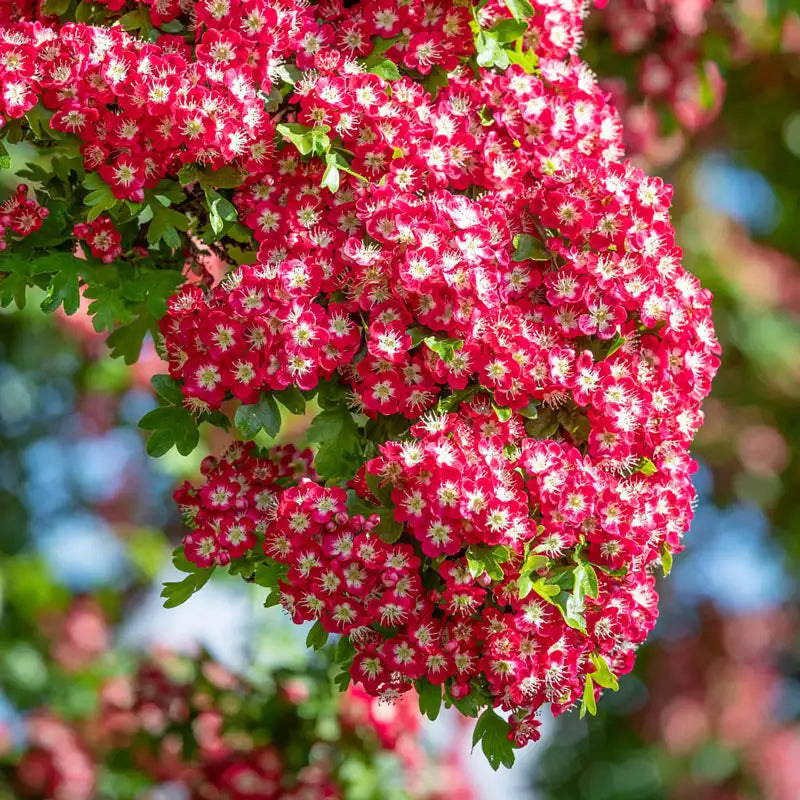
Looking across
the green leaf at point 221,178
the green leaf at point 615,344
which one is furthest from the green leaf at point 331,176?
the green leaf at point 615,344

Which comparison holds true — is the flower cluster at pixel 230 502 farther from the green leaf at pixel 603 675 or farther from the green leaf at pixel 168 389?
the green leaf at pixel 603 675

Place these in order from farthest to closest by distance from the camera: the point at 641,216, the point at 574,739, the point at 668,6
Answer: the point at 574,739 < the point at 668,6 < the point at 641,216

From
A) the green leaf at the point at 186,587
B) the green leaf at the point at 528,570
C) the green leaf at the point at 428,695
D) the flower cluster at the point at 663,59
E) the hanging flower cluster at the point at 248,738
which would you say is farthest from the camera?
the flower cluster at the point at 663,59

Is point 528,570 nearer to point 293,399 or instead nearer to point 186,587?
point 293,399

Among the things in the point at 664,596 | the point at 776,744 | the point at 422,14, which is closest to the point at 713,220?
the point at 664,596

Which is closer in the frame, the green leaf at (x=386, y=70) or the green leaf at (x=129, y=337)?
the green leaf at (x=386, y=70)

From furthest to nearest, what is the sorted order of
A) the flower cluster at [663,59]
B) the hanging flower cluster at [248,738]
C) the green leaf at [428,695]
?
the flower cluster at [663,59]
the hanging flower cluster at [248,738]
the green leaf at [428,695]

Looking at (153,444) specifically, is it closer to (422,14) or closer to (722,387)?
(422,14)

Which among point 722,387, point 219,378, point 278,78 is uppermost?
point 278,78
